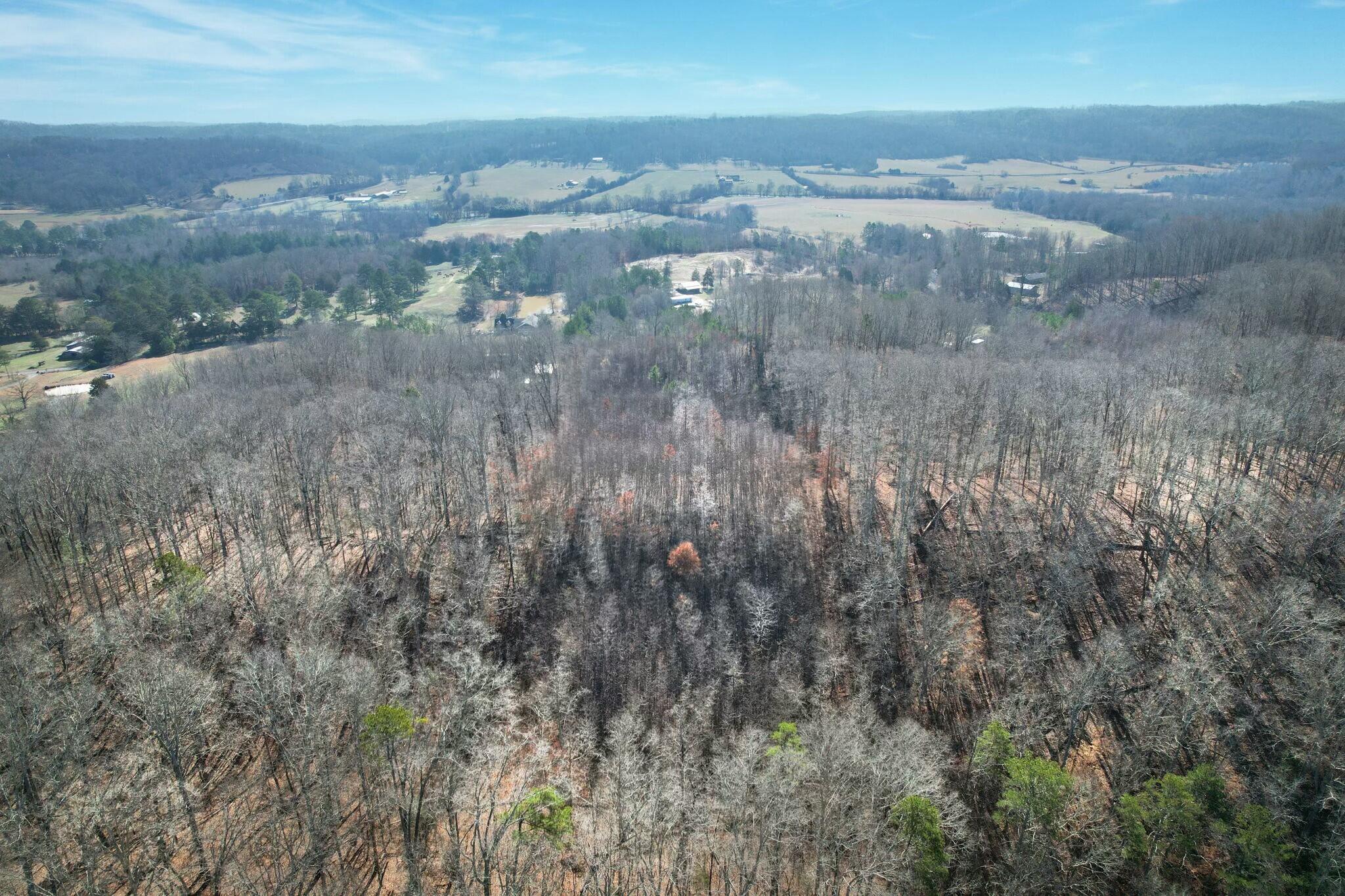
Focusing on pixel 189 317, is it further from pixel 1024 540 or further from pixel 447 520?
pixel 1024 540

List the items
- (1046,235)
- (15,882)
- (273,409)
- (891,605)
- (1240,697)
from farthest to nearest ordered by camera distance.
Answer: (1046,235), (273,409), (891,605), (1240,697), (15,882)

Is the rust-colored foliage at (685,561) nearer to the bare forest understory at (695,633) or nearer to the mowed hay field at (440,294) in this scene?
the bare forest understory at (695,633)

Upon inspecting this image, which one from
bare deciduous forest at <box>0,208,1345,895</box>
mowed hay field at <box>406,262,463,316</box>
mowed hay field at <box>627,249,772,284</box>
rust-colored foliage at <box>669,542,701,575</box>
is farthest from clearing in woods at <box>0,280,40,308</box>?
rust-colored foliage at <box>669,542,701,575</box>

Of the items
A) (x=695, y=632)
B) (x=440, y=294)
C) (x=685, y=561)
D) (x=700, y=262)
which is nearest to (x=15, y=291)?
A: (x=440, y=294)

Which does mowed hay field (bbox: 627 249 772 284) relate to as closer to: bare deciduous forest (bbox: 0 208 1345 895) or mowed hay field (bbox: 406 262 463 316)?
mowed hay field (bbox: 406 262 463 316)

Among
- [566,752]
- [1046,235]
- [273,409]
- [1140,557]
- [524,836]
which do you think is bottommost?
[566,752]

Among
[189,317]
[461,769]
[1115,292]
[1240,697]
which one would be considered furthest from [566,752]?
[1115,292]
